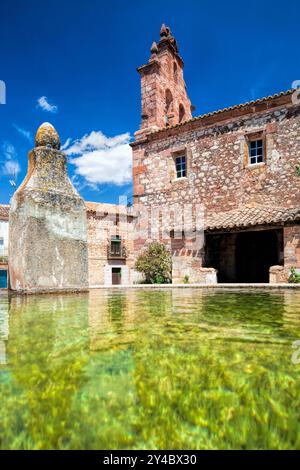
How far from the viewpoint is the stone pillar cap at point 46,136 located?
5.40 m

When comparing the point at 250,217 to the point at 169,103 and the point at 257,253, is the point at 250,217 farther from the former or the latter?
the point at 169,103

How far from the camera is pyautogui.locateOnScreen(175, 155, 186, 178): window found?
13523 millimetres

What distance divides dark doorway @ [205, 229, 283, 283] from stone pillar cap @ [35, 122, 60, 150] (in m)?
8.00

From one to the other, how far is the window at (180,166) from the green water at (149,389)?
12.0 metres

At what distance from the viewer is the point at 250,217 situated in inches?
428

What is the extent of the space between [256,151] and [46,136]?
29.1 feet

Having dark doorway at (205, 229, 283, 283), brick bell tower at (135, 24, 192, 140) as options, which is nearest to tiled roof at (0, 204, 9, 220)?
brick bell tower at (135, 24, 192, 140)

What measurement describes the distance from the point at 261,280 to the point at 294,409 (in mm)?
13330

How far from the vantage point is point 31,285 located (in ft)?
15.3

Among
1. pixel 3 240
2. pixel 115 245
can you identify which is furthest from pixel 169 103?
pixel 3 240

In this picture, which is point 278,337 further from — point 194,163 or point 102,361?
point 194,163

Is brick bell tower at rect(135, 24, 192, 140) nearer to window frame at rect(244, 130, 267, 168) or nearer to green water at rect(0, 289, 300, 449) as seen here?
window frame at rect(244, 130, 267, 168)

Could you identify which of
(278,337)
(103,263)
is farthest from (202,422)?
(103,263)

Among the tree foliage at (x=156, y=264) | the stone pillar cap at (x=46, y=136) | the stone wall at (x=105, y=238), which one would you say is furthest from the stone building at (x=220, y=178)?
the stone wall at (x=105, y=238)
